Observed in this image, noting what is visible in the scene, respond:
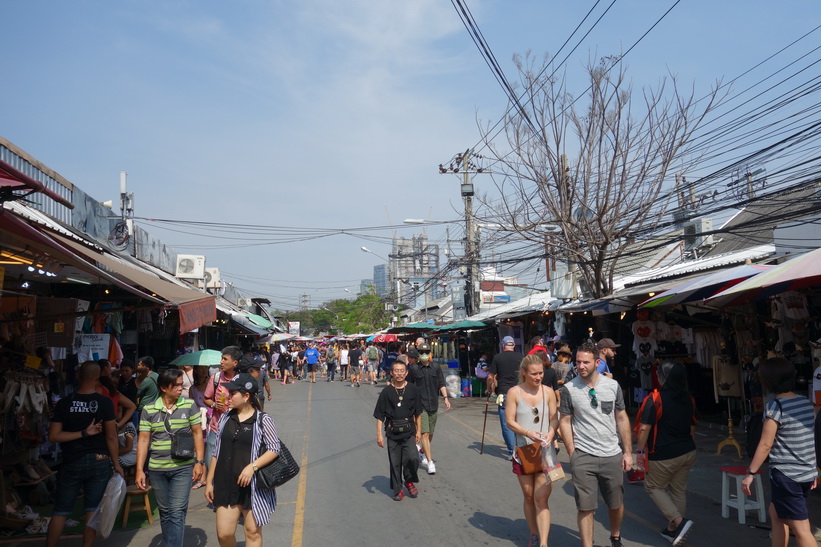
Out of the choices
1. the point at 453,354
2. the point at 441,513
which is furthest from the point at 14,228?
the point at 453,354

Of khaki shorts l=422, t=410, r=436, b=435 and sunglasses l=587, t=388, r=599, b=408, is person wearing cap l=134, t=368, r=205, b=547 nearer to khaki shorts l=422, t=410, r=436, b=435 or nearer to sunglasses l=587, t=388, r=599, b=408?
sunglasses l=587, t=388, r=599, b=408

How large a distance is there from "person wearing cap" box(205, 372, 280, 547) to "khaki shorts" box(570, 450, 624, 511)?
8.03 feet

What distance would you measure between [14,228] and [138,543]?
361 centimetres

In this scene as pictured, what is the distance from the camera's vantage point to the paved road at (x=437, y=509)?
626cm

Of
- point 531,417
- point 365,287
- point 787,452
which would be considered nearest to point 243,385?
point 531,417

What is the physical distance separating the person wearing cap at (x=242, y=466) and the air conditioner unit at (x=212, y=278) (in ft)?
64.4

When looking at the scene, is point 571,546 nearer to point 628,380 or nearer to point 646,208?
point 628,380

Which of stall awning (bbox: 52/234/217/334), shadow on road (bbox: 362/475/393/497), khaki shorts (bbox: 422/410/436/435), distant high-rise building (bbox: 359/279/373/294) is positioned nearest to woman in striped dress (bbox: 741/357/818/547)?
shadow on road (bbox: 362/475/393/497)

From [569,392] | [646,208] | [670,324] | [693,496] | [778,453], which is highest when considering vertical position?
[646,208]

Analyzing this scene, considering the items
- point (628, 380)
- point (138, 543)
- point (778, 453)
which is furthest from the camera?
point (628, 380)

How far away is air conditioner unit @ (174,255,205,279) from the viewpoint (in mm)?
20781

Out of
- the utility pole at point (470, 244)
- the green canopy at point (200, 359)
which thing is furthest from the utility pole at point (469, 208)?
the green canopy at point (200, 359)

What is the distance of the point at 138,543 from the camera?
6.49 m

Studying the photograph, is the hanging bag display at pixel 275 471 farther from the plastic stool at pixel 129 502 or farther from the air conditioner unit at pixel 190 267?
the air conditioner unit at pixel 190 267
